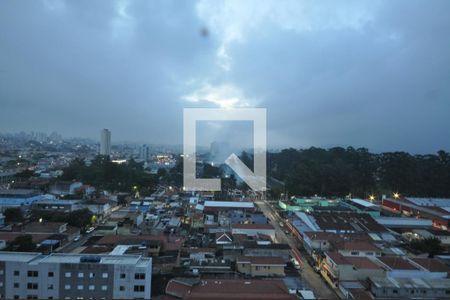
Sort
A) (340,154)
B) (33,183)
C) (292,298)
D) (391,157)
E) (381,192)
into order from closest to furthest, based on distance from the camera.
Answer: (292,298) → (33,183) → (381,192) → (391,157) → (340,154)

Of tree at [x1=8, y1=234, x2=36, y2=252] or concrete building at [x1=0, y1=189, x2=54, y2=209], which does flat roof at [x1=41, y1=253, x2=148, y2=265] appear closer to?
tree at [x1=8, y1=234, x2=36, y2=252]

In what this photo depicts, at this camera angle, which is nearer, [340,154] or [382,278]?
[382,278]

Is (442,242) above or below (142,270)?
below

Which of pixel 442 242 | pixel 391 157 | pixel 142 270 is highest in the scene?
pixel 391 157

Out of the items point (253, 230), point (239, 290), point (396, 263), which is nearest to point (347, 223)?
point (253, 230)

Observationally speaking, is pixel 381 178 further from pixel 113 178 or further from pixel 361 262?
pixel 113 178

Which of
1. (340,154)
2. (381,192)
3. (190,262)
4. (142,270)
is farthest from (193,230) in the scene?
(340,154)

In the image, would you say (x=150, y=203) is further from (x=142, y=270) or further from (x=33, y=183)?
(x=142, y=270)
